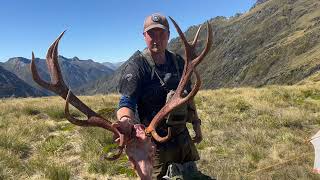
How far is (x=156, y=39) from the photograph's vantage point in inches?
206

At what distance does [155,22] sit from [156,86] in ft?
2.42

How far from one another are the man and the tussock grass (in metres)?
3.25

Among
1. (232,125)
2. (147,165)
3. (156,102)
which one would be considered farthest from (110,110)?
(147,165)

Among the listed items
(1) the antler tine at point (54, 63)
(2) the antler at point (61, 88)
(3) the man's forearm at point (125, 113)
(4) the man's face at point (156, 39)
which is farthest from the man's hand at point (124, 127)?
(4) the man's face at point (156, 39)

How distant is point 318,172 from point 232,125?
4.89 m

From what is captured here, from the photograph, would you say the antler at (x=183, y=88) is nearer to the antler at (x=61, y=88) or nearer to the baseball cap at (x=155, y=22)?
the antler at (x=61, y=88)

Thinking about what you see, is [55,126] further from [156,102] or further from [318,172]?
[156,102]

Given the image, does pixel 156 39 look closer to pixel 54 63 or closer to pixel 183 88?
pixel 183 88

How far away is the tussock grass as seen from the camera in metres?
8.73

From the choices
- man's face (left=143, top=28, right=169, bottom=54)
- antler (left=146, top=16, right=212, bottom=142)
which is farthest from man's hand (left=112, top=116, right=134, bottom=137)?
man's face (left=143, top=28, right=169, bottom=54)

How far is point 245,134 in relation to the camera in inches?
458

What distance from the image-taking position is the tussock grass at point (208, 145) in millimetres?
8734

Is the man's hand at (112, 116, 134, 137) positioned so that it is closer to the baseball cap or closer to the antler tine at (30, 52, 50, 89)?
the antler tine at (30, 52, 50, 89)

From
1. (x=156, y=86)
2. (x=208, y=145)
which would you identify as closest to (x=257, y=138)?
(x=208, y=145)
